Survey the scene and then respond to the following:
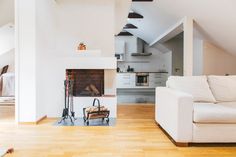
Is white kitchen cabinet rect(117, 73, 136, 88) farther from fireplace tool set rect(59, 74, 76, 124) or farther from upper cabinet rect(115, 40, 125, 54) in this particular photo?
fireplace tool set rect(59, 74, 76, 124)

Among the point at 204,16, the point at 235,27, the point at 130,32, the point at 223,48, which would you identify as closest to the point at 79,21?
the point at 204,16

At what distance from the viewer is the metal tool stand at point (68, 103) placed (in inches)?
169

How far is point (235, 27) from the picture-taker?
491 cm

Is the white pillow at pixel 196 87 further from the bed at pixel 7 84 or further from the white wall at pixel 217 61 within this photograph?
the bed at pixel 7 84

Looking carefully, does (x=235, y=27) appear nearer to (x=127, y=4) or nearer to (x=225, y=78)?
(x=225, y=78)

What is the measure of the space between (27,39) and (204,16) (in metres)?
3.71

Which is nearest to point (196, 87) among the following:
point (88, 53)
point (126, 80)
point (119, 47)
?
point (88, 53)

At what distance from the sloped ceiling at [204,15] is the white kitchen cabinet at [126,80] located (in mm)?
3393

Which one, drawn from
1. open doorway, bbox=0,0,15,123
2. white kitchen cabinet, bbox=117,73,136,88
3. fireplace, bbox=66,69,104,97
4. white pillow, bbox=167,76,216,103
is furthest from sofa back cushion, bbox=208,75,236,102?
white kitchen cabinet, bbox=117,73,136,88

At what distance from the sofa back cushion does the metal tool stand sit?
241 centimetres

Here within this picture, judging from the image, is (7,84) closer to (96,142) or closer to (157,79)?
(96,142)

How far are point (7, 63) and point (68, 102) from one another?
5.28m

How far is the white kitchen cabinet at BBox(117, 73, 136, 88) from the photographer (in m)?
10.6

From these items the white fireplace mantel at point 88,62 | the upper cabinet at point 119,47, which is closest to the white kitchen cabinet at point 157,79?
the upper cabinet at point 119,47
